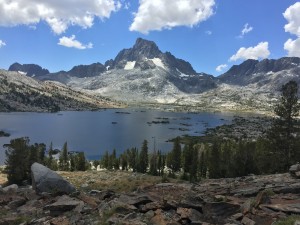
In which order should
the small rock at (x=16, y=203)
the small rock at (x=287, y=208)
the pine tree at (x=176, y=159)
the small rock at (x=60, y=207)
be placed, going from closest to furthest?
1. the small rock at (x=287, y=208)
2. the small rock at (x=60, y=207)
3. the small rock at (x=16, y=203)
4. the pine tree at (x=176, y=159)

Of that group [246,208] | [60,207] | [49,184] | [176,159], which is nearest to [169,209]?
[246,208]

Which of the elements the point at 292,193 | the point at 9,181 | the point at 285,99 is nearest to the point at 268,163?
the point at 285,99

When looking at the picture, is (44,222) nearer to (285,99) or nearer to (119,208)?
(119,208)

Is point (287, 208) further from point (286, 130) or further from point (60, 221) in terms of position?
point (286, 130)

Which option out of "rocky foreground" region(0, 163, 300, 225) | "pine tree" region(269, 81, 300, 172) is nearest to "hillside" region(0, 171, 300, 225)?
Answer: "rocky foreground" region(0, 163, 300, 225)

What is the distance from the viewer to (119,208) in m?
25.3

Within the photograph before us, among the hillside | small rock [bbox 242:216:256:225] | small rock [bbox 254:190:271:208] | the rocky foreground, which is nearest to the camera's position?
small rock [bbox 242:216:256:225]

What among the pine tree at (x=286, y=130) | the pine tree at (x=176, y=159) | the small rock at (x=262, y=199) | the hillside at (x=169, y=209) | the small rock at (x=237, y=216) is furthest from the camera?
the pine tree at (x=176, y=159)

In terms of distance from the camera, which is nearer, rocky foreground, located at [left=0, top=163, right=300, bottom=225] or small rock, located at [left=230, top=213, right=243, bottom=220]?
small rock, located at [left=230, top=213, right=243, bottom=220]

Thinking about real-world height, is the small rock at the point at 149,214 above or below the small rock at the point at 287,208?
below

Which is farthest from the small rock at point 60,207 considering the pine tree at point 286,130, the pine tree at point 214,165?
the pine tree at point 214,165

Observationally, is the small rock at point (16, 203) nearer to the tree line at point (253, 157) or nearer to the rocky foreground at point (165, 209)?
the rocky foreground at point (165, 209)

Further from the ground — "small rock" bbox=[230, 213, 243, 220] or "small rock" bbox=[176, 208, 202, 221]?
"small rock" bbox=[230, 213, 243, 220]

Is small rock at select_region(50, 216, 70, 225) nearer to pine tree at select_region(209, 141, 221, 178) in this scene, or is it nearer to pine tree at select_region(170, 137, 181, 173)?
pine tree at select_region(209, 141, 221, 178)
